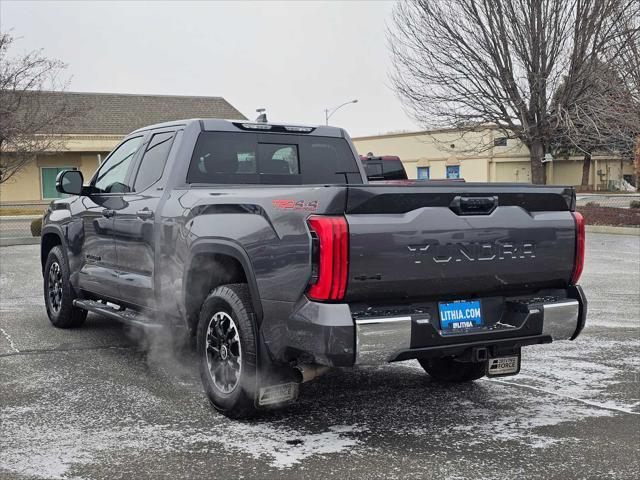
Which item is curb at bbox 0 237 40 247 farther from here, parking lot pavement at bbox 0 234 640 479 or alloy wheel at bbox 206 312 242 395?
alloy wheel at bbox 206 312 242 395

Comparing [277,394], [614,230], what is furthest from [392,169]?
[277,394]

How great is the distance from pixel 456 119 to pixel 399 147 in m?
36.3

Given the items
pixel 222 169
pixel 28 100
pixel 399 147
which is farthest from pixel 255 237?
pixel 399 147

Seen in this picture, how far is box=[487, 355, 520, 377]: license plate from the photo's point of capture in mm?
5215

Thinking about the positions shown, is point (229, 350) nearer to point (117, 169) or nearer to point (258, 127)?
point (258, 127)

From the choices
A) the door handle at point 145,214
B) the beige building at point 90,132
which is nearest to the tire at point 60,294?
the door handle at point 145,214

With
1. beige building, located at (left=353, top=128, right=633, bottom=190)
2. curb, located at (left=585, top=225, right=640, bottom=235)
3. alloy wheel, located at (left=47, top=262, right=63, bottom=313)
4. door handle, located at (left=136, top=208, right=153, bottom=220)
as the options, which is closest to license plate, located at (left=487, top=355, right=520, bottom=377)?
door handle, located at (left=136, top=208, right=153, bottom=220)

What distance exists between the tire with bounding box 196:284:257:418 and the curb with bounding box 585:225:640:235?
1930 cm

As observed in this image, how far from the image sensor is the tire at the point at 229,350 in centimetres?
480

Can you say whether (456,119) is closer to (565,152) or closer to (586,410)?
(586,410)

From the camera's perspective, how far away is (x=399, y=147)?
65875 millimetres

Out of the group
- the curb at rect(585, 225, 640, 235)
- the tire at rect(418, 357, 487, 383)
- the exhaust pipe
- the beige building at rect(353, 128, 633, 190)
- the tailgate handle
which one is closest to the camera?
the tailgate handle

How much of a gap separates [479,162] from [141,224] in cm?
5478

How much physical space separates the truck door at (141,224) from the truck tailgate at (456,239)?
7.45ft
